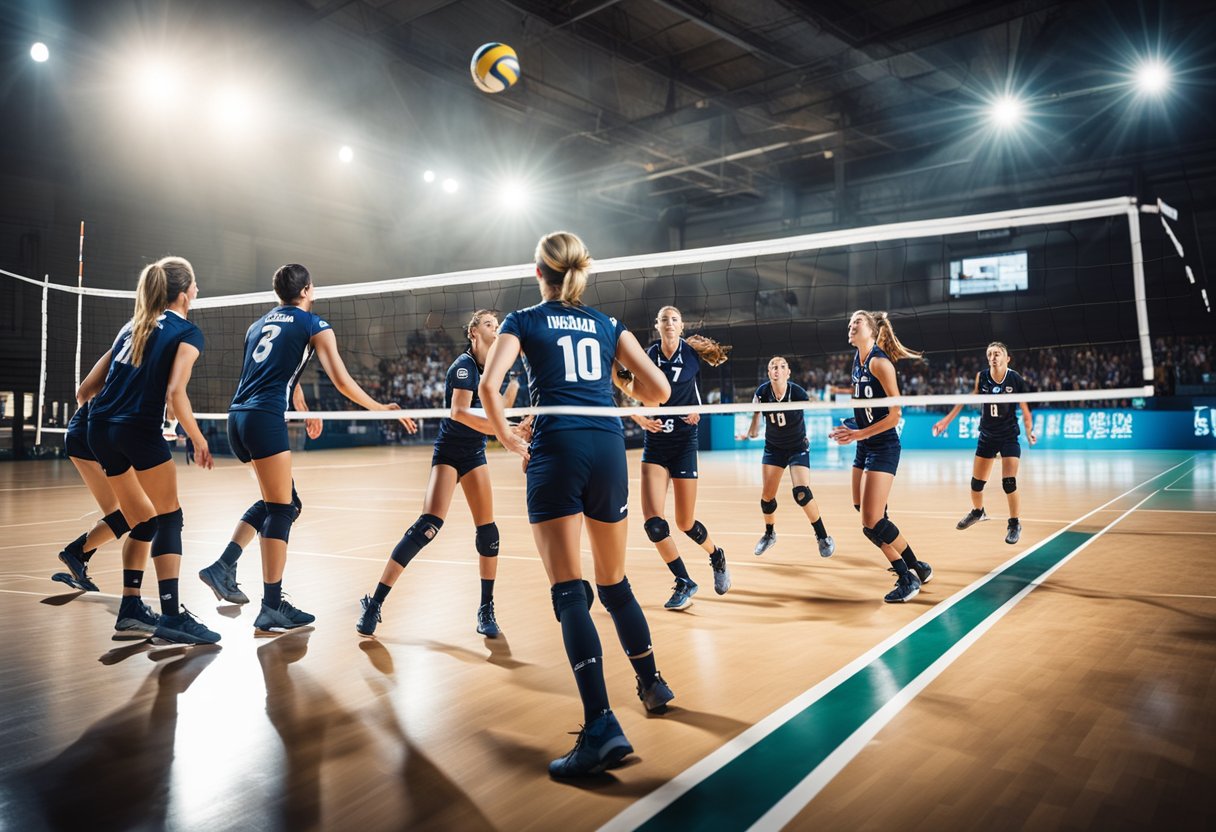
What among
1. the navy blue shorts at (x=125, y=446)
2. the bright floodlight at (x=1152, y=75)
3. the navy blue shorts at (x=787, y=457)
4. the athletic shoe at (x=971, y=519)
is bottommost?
the athletic shoe at (x=971, y=519)

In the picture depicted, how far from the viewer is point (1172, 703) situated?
319cm

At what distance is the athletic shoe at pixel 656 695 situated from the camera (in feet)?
10.2

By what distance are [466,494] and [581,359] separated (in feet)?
6.10

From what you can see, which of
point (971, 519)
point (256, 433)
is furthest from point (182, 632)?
point (971, 519)

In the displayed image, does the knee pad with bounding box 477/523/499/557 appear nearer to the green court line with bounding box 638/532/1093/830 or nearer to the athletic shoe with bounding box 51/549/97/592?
the green court line with bounding box 638/532/1093/830

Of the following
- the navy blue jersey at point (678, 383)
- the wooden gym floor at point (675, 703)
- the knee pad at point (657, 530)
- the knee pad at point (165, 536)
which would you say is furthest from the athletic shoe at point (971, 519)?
the knee pad at point (165, 536)

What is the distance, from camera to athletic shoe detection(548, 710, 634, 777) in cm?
258

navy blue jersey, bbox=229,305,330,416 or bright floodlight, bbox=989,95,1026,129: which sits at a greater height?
bright floodlight, bbox=989,95,1026,129

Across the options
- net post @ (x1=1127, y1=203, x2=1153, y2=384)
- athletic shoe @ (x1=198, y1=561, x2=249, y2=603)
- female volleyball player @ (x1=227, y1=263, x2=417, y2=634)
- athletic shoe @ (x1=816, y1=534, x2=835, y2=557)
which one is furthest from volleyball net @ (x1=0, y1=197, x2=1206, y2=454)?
female volleyball player @ (x1=227, y1=263, x2=417, y2=634)

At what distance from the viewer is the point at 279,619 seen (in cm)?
442

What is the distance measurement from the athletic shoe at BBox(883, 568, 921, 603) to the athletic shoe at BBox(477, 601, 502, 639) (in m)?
2.41

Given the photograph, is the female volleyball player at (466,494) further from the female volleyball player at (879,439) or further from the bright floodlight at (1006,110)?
the bright floodlight at (1006,110)

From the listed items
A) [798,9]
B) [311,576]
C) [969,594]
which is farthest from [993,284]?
[311,576]

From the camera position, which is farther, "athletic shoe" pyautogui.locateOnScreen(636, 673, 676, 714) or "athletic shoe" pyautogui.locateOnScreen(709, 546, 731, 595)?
"athletic shoe" pyautogui.locateOnScreen(709, 546, 731, 595)
